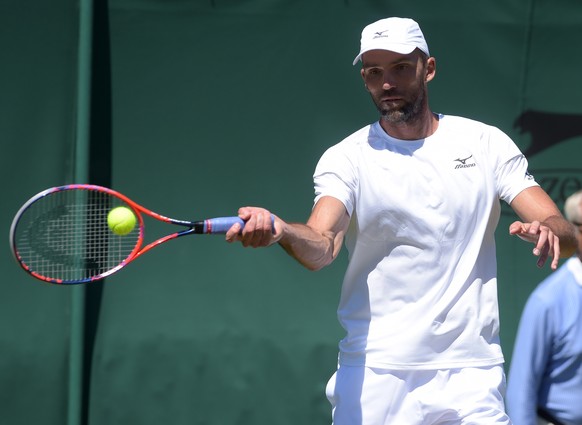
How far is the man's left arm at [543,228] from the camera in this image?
3195 millimetres

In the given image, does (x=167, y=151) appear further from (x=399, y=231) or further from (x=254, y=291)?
(x=399, y=231)

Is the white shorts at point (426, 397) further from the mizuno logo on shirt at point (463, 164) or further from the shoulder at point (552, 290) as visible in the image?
the mizuno logo on shirt at point (463, 164)

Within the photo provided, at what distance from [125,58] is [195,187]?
712mm

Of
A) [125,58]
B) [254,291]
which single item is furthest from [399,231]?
[125,58]

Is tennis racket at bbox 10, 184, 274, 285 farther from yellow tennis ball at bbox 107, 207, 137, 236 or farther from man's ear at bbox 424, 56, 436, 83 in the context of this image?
man's ear at bbox 424, 56, 436, 83

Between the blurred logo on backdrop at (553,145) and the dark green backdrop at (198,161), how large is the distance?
0.07 meters

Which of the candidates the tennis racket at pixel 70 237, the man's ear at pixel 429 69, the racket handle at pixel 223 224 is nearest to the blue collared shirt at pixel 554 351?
the man's ear at pixel 429 69

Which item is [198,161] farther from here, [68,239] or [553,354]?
[553,354]

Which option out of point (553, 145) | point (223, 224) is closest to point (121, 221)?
point (223, 224)

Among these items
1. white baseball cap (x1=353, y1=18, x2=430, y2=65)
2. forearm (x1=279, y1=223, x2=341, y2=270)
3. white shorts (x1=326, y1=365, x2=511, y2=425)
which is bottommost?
white shorts (x1=326, y1=365, x2=511, y2=425)

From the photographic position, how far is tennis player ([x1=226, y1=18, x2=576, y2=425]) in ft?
11.6

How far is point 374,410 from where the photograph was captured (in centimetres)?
357

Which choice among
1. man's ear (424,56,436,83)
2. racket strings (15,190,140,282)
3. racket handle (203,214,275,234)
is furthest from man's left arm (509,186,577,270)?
racket strings (15,190,140,282)

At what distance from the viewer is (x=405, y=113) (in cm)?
366
